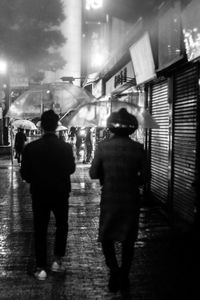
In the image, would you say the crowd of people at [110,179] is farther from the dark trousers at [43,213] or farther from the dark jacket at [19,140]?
the dark jacket at [19,140]

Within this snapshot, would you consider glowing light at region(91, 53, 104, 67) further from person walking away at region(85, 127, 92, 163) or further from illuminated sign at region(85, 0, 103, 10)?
person walking away at region(85, 127, 92, 163)

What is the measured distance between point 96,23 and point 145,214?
2046cm

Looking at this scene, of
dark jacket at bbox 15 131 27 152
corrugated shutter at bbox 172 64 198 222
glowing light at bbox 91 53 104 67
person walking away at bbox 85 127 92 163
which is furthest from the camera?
glowing light at bbox 91 53 104 67

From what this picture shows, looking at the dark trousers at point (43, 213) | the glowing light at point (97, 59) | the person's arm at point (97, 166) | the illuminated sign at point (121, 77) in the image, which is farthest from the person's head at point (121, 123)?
the glowing light at point (97, 59)

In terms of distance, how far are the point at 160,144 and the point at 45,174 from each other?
19.4 feet

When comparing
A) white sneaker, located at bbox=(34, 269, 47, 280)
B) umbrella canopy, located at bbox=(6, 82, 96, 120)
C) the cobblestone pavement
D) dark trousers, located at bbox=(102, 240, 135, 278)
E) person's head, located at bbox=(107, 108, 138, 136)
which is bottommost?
the cobblestone pavement

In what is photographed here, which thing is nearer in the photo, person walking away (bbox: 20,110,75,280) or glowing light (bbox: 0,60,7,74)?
person walking away (bbox: 20,110,75,280)

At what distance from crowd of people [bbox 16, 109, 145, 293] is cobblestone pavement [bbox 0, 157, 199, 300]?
31 centimetres

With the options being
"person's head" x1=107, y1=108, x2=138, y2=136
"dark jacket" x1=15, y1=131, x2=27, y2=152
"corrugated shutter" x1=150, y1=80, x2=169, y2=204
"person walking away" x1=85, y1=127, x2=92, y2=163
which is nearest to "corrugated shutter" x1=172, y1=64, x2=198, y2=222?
"corrugated shutter" x1=150, y1=80, x2=169, y2=204

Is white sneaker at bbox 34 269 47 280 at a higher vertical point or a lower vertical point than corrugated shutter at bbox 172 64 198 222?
lower

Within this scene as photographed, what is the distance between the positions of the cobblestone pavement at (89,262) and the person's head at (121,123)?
198 cm

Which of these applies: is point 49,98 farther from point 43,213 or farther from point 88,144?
point 88,144

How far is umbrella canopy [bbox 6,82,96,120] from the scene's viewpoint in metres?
13.8

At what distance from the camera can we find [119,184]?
17.7 ft
